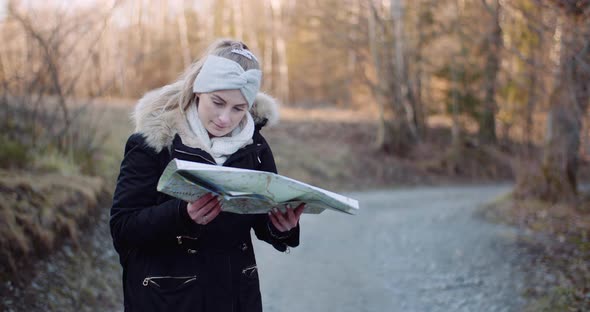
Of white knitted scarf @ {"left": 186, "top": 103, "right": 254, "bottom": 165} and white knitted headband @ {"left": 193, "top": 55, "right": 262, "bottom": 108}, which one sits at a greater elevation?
white knitted headband @ {"left": 193, "top": 55, "right": 262, "bottom": 108}

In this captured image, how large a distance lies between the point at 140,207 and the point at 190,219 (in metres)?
0.27

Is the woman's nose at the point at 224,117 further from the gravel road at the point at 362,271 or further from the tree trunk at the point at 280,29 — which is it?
the tree trunk at the point at 280,29

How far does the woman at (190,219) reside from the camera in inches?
93.0

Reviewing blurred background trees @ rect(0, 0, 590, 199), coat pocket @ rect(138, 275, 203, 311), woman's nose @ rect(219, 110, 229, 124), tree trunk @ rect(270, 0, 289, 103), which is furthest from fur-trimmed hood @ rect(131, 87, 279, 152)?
tree trunk @ rect(270, 0, 289, 103)

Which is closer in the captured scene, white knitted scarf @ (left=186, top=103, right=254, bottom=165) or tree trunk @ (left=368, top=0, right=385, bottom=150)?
white knitted scarf @ (left=186, top=103, right=254, bottom=165)

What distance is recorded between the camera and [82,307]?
5215mm

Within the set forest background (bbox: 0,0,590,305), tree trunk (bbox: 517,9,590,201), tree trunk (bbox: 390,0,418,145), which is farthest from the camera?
tree trunk (bbox: 390,0,418,145)

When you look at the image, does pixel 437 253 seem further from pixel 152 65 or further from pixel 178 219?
pixel 152 65

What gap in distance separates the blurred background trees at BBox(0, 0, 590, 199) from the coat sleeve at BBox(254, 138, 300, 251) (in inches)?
195

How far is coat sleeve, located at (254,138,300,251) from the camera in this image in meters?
2.60

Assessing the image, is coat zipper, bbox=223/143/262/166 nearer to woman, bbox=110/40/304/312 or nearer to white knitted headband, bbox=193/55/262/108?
woman, bbox=110/40/304/312

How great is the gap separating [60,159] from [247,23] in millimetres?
35092

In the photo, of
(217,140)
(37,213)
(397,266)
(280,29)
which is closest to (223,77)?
(217,140)

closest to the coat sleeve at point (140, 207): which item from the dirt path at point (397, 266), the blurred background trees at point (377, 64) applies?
the dirt path at point (397, 266)
